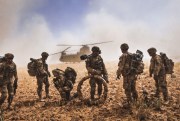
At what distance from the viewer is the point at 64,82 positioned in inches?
518

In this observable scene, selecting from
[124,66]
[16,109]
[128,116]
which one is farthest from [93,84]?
[16,109]

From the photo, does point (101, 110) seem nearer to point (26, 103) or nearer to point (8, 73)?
point (26, 103)

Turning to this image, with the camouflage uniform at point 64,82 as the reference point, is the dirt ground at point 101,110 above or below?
below

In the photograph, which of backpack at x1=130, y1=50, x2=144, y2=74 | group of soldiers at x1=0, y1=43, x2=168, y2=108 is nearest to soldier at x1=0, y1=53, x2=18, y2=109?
group of soldiers at x1=0, y1=43, x2=168, y2=108

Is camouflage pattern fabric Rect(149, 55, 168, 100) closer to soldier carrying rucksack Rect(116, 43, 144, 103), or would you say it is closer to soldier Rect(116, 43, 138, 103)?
soldier carrying rucksack Rect(116, 43, 144, 103)

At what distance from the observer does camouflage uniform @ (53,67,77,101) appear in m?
12.9

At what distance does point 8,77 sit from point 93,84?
12.1 ft

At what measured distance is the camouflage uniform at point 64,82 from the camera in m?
12.9

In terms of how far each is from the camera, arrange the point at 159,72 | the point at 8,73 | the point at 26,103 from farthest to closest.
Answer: the point at 26,103, the point at 8,73, the point at 159,72

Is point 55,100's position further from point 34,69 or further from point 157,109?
point 157,109

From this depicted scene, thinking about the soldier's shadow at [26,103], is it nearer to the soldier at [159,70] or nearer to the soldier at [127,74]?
the soldier at [127,74]

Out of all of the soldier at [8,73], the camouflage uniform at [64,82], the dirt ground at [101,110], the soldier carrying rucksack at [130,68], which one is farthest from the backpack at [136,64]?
the soldier at [8,73]

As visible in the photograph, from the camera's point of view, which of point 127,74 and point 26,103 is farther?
point 26,103

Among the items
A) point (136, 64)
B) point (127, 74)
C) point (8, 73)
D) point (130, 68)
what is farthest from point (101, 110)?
point (8, 73)
